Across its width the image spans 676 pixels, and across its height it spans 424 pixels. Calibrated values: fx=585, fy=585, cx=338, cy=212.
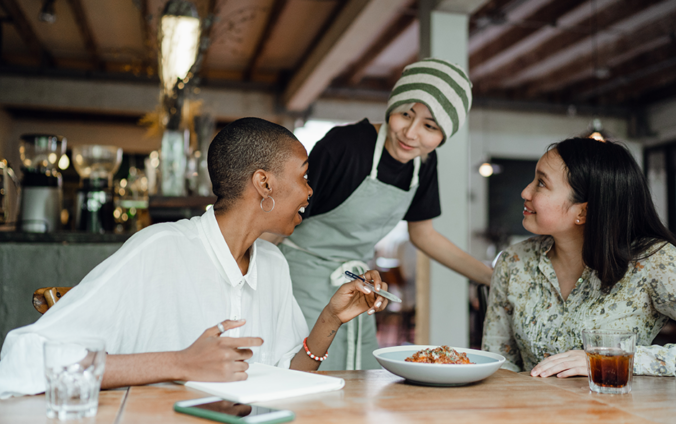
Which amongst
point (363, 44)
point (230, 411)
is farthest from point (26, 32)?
point (230, 411)

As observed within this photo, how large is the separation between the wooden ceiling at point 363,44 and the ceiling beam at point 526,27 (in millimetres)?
12

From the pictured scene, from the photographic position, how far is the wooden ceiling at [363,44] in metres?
5.51

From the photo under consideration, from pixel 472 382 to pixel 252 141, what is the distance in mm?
731

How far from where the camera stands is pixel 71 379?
0.88 m

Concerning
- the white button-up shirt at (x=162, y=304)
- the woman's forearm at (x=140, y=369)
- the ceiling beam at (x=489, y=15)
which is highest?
the ceiling beam at (x=489, y=15)

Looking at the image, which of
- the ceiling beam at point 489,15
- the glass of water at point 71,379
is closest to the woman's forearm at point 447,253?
the glass of water at point 71,379

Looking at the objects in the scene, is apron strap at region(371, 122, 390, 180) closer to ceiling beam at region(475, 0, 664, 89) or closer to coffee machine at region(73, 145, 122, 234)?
coffee machine at region(73, 145, 122, 234)

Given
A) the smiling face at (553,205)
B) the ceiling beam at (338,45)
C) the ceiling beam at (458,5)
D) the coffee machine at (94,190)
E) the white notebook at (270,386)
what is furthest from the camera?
the ceiling beam at (338,45)

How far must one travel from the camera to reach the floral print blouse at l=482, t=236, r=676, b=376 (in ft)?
4.91

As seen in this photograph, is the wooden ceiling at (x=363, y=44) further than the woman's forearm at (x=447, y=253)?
Yes

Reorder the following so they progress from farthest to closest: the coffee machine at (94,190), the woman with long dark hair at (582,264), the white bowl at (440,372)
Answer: the coffee machine at (94,190)
the woman with long dark hair at (582,264)
the white bowl at (440,372)

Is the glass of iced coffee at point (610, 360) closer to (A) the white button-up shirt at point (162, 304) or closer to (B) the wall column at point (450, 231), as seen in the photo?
(A) the white button-up shirt at point (162, 304)

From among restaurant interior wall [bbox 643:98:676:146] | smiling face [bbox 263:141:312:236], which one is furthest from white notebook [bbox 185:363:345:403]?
restaurant interior wall [bbox 643:98:676:146]

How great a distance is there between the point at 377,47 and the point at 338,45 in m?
1.47
